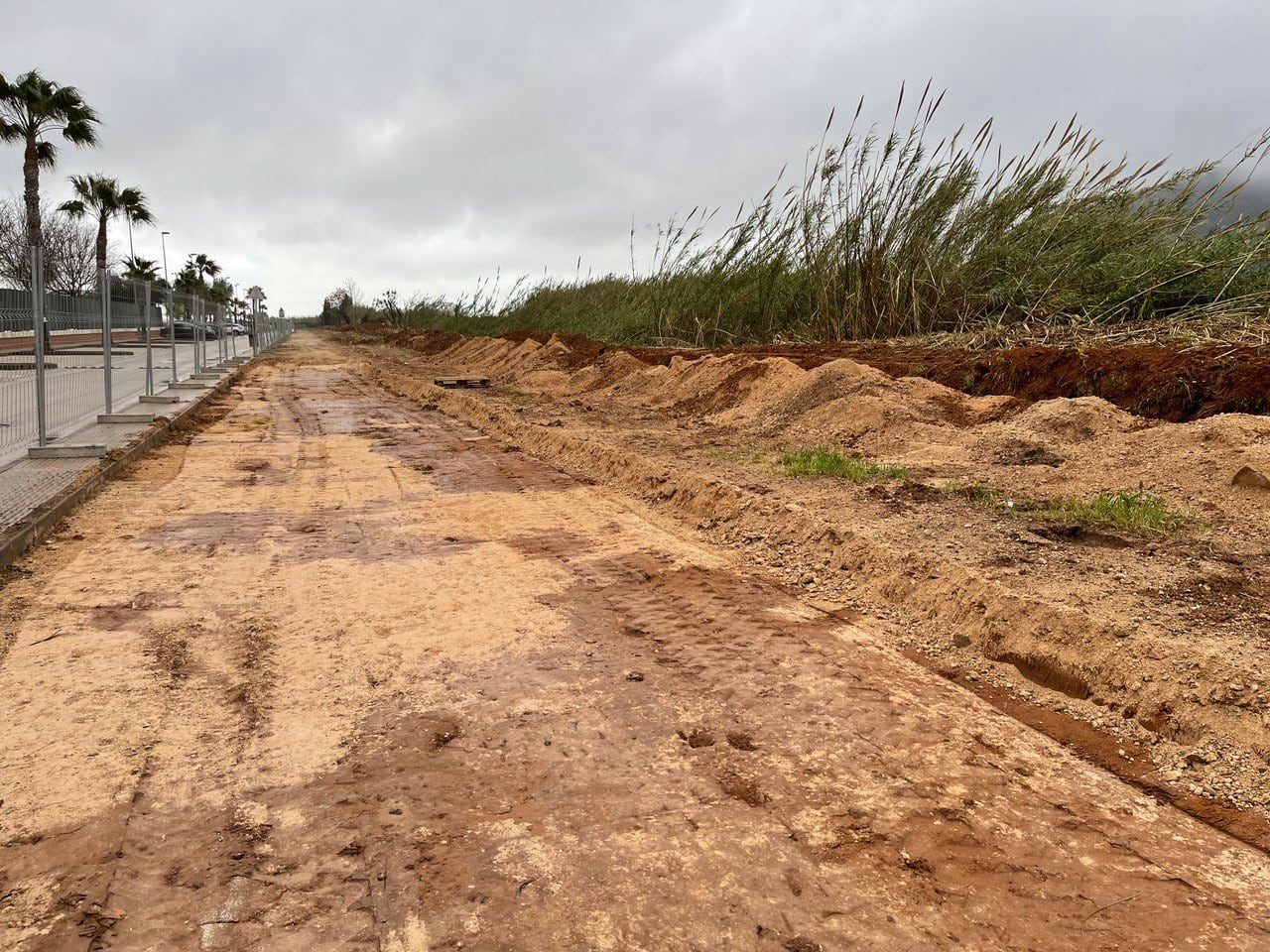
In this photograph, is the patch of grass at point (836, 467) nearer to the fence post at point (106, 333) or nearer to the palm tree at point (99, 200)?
the fence post at point (106, 333)

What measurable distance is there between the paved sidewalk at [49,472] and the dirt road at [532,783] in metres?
1.34

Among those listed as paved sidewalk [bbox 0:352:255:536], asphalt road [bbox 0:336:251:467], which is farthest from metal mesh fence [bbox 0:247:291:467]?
paved sidewalk [bbox 0:352:255:536]

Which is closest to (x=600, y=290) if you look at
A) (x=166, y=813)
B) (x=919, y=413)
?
(x=919, y=413)

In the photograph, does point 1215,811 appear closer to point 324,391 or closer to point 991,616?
point 991,616

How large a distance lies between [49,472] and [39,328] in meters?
1.62

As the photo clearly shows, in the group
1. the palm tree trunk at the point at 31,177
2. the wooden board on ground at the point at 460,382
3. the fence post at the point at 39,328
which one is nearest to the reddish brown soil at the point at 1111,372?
the wooden board on ground at the point at 460,382

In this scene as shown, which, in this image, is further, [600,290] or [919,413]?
[600,290]

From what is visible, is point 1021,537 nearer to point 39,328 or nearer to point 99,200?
point 39,328

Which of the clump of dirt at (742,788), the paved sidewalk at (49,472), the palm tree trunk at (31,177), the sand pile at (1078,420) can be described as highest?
the palm tree trunk at (31,177)

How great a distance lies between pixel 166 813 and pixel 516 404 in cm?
1112

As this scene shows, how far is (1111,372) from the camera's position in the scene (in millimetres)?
8070

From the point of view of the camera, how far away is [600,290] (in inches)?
957

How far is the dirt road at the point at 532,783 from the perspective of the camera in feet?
7.23

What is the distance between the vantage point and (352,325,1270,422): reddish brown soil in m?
7.15
